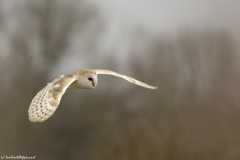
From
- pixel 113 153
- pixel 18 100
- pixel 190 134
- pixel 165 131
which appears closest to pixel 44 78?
pixel 18 100

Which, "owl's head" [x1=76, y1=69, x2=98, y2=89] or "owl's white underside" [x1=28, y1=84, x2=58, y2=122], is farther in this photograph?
"owl's head" [x1=76, y1=69, x2=98, y2=89]

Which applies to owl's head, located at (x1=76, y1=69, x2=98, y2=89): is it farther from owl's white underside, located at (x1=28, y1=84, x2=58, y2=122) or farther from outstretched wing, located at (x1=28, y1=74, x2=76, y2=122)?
owl's white underside, located at (x1=28, y1=84, x2=58, y2=122)

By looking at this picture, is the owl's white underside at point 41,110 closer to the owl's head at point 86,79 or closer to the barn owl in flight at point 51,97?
the barn owl in flight at point 51,97

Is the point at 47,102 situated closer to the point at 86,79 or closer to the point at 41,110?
the point at 41,110

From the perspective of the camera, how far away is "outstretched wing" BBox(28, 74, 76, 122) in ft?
5.33

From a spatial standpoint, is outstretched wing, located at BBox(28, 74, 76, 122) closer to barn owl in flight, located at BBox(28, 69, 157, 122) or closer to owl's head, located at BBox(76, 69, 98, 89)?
barn owl in flight, located at BBox(28, 69, 157, 122)

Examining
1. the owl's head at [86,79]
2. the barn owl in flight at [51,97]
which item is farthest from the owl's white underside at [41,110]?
the owl's head at [86,79]

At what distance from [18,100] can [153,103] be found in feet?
4.70

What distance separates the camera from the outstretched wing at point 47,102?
162 cm

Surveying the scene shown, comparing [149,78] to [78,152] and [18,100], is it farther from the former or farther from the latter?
[18,100]

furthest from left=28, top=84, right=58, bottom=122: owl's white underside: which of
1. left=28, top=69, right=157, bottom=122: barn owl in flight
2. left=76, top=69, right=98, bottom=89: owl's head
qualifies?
left=76, top=69, right=98, bottom=89: owl's head

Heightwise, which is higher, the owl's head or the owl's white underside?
the owl's head

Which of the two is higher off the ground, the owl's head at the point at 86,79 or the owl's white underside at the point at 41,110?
the owl's head at the point at 86,79

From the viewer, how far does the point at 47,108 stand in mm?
1639
